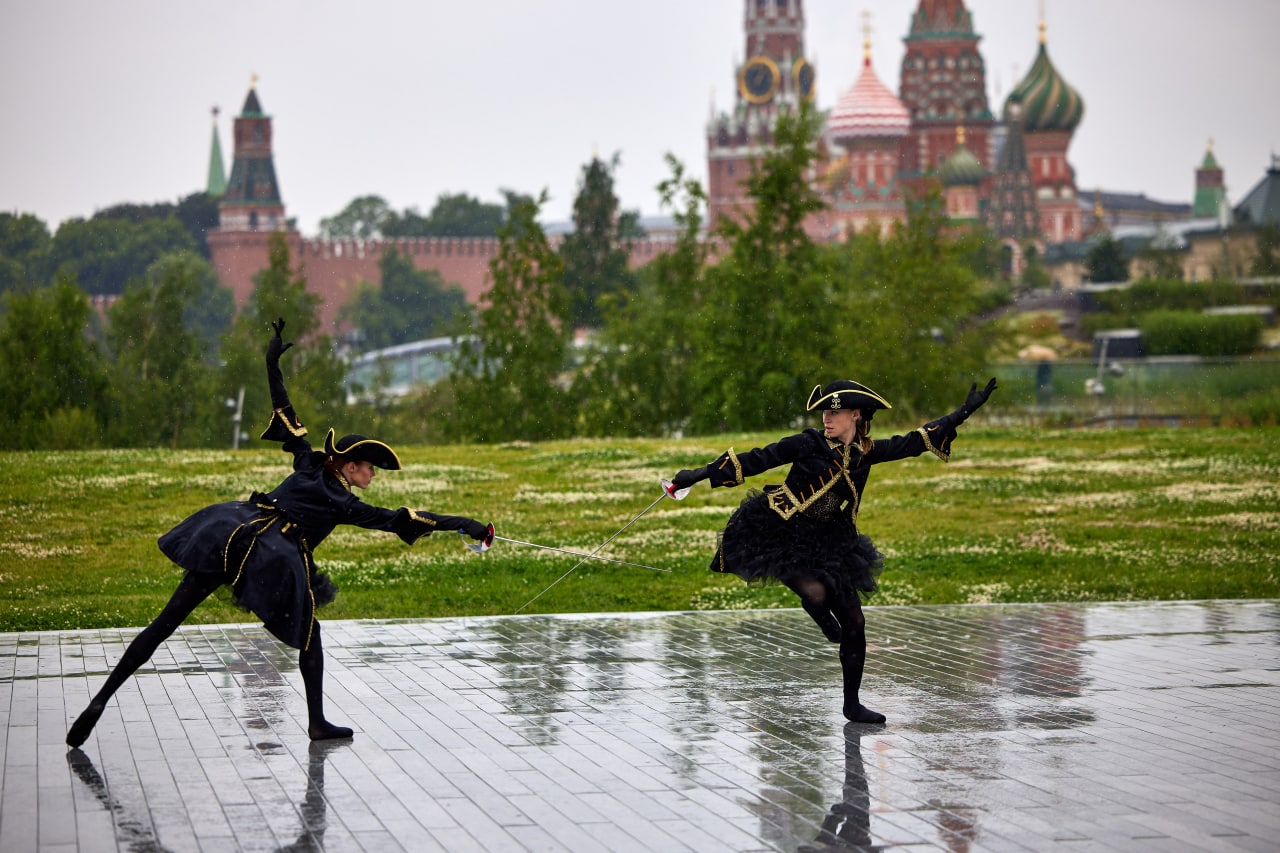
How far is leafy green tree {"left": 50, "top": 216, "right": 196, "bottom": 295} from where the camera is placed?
459ft

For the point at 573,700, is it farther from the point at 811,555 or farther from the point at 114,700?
the point at 114,700

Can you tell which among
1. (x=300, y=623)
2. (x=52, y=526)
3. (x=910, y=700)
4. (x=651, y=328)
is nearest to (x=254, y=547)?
(x=300, y=623)

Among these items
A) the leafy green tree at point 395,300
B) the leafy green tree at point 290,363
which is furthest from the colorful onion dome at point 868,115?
Result: the leafy green tree at point 290,363

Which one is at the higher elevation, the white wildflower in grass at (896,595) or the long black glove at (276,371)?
the long black glove at (276,371)

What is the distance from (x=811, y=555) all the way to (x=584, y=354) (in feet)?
113

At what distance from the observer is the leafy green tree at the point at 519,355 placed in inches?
1531

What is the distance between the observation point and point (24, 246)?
128 m

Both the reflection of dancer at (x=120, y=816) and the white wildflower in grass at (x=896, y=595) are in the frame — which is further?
the white wildflower in grass at (x=896, y=595)

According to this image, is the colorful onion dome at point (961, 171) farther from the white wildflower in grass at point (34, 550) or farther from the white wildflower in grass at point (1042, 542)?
the white wildflower in grass at point (34, 550)

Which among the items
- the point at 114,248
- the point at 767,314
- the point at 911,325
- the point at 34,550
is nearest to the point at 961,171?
the point at 114,248

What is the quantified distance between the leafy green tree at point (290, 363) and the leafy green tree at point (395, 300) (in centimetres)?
8302

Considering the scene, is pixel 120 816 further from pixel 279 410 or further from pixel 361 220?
pixel 361 220

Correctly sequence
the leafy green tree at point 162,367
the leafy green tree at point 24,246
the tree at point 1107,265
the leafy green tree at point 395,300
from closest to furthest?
the leafy green tree at point 162,367, the leafy green tree at point 24,246, the tree at point 1107,265, the leafy green tree at point 395,300

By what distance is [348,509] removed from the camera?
889 cm
